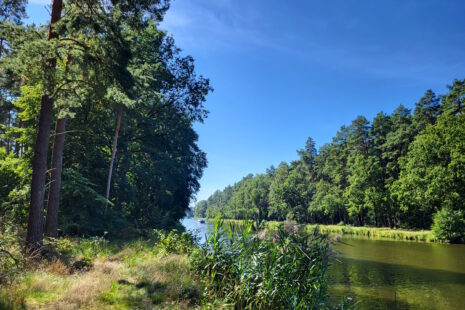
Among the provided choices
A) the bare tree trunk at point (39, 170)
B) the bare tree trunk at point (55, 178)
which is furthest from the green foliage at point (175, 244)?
the bare tree trunk at point (55, 178)

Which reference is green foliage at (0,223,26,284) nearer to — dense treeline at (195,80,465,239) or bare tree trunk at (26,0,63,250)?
bare tree trunk at (26,0,63,250)

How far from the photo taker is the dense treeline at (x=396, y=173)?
3662cm

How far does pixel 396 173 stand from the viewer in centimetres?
5459

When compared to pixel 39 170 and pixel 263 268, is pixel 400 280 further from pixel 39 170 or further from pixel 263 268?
pixel 39 170

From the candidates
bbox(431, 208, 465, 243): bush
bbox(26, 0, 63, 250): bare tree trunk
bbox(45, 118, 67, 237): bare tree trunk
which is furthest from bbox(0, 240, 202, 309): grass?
bbox(431, 208, 465, 243): bush

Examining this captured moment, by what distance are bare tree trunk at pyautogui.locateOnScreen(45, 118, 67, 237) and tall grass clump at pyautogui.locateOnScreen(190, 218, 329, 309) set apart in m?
6.64

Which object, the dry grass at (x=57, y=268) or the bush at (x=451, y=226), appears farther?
the bush at (x=451, y=226)

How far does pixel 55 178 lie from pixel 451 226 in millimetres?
36470

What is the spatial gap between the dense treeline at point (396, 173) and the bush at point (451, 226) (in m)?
0.11

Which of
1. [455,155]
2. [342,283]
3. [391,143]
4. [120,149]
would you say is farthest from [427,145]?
[120,149]

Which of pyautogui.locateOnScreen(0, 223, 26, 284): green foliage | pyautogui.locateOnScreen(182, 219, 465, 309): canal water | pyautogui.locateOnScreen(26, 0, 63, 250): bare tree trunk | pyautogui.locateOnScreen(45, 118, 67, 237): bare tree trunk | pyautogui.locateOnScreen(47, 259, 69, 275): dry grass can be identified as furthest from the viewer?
pyautogui.locateOnScreen(45, 118, 67, 237): bare tree trunk

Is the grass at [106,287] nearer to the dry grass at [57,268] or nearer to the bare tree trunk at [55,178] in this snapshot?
the dry grass at [57,268]

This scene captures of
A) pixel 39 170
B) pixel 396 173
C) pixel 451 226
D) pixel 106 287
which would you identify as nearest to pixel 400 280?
pixel 106 287

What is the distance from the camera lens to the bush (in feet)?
101
